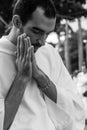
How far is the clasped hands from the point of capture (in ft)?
6.42

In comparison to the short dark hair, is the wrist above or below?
below

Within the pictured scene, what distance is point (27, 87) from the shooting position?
2.10m

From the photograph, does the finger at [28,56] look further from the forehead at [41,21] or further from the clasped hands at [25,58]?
the forehead at [41,21]

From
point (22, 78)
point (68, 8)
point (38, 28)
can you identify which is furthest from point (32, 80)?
point (68, 8)

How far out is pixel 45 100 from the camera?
2.18m

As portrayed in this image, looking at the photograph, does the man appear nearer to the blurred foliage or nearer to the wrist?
the wrist

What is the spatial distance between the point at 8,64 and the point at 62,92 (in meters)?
0.35

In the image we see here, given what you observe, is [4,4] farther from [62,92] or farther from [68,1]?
[62,92]

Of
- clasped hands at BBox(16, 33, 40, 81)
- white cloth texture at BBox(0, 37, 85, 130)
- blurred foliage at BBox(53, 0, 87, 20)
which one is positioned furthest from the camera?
blurred foliage at BBox(53, 0, 87, 20)

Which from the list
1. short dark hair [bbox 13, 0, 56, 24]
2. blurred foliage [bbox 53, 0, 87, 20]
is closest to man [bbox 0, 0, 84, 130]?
short dark hair [bbox 13, 0, 56, 24]

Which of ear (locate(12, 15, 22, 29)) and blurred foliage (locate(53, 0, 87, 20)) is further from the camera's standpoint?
blurred foliage (locate(53, 0, 87, 20))

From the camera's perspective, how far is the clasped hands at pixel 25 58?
1.96 m

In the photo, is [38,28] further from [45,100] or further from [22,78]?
[45,100]

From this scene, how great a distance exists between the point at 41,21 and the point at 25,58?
21 cm
